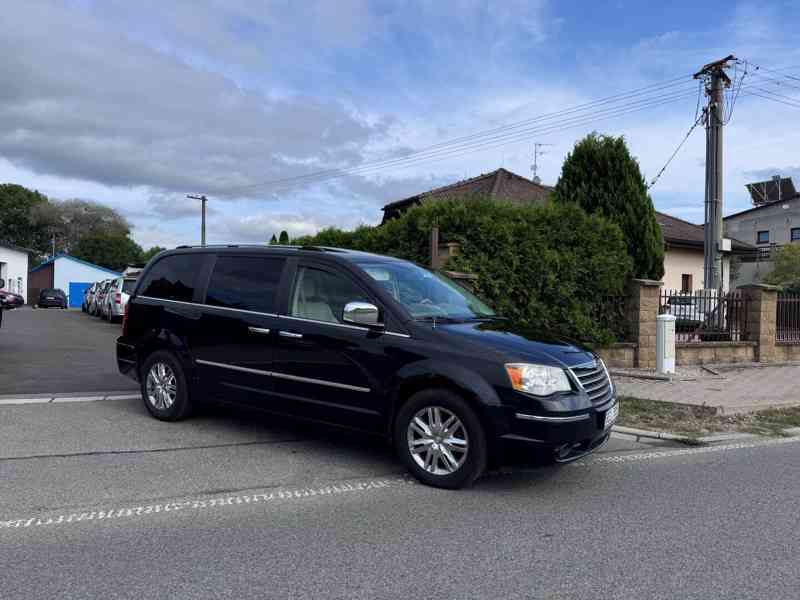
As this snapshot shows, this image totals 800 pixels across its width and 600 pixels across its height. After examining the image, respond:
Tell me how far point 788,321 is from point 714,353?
2.46 m

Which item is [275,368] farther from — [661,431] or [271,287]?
[661,431]

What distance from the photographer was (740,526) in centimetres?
441

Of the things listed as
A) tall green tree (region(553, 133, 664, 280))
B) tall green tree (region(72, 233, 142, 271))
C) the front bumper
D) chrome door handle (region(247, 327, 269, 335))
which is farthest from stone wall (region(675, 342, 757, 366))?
tall green tree (region(72, 233, 142, 271))

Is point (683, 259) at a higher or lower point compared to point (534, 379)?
higher

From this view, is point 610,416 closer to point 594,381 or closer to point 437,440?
point 594,381

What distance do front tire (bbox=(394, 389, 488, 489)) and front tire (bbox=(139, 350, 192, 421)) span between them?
8.81 feet

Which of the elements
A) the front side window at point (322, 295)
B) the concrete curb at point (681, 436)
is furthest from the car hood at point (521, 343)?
the concrete curb at point (681, 436)

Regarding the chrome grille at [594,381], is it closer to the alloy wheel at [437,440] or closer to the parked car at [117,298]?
the alloy wheel at [437,440]

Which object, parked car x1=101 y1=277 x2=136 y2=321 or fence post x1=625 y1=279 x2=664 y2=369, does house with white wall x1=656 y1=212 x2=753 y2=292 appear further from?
parked car x1=101 y1=277 x2=136 y2=321

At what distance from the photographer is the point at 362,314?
5.28m

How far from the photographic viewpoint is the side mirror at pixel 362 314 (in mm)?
5281

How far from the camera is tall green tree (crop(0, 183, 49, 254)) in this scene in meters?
80.9

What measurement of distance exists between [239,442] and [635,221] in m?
13.0

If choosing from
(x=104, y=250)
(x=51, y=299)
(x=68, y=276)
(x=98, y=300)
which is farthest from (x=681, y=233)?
(x=104, y=250)
